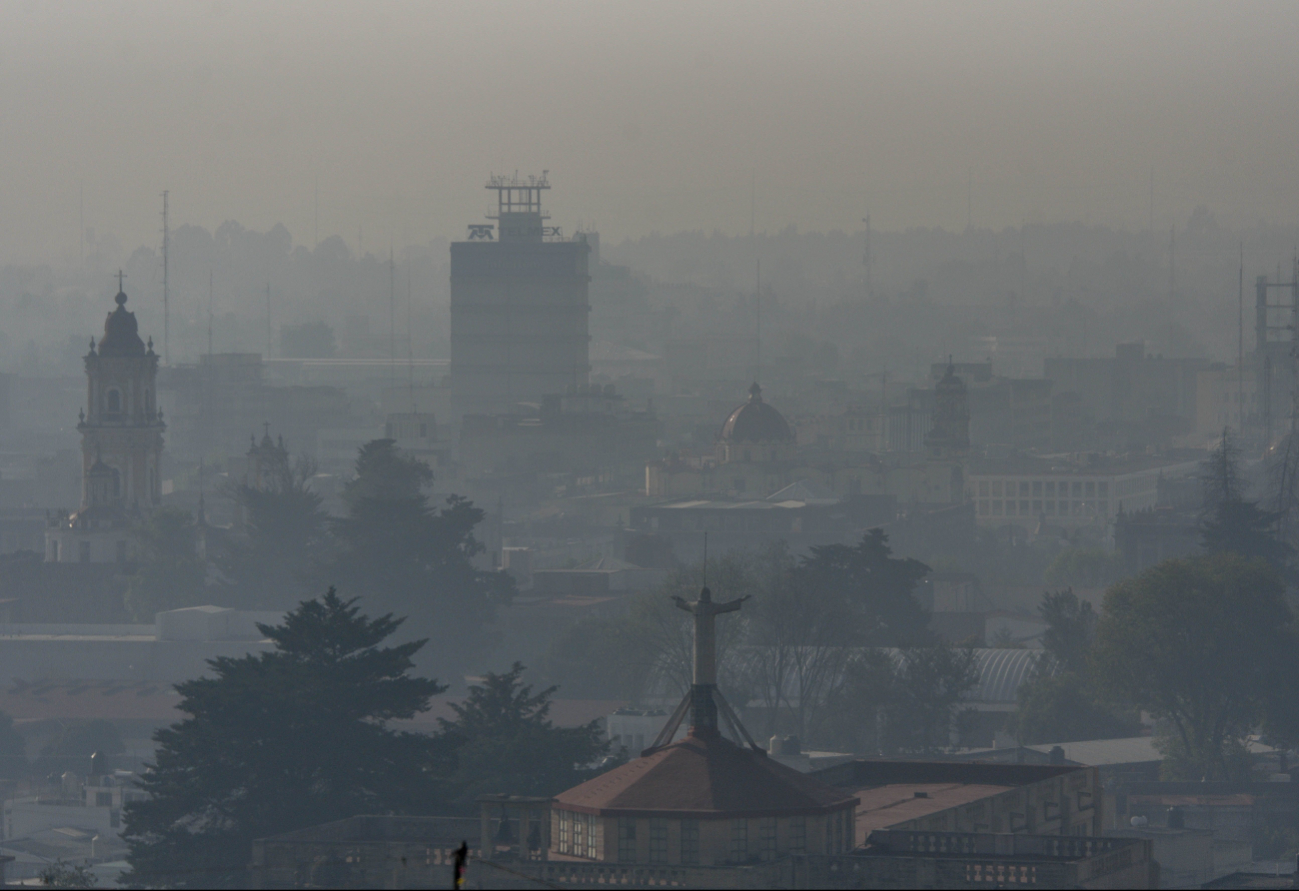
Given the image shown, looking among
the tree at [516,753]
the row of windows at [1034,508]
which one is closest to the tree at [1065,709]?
the tree at [516,753]

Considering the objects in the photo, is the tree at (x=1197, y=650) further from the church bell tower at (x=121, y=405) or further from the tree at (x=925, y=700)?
the church bell tower at (x=121, y=405)

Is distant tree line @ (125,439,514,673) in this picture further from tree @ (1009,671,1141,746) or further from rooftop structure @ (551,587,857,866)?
rooftop structure @ (551,587,857,866)

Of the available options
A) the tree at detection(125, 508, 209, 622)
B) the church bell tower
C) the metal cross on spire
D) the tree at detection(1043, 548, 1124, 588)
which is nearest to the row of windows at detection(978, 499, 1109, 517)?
the tree at detection(1043, 548, 1124, 588)

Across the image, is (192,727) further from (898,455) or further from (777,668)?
(898,455)

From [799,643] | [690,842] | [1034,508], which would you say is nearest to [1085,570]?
[799,643]

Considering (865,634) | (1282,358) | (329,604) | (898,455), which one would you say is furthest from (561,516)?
(329,604)
